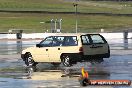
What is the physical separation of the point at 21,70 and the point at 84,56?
3085 mm

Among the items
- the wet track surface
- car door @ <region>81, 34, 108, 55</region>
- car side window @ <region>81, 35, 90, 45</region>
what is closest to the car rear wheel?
the wet track surface

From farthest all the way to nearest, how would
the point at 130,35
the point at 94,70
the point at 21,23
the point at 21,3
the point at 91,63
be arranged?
the point at 21,3, the point at 21,23, the point at 130,35, the point at 91,63, the point at 94,70

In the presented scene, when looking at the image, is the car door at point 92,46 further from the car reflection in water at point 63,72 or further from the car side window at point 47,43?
the car side window at point 47,43

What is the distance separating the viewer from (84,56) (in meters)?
24.5

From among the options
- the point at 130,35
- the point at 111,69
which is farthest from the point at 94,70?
A: the point at 130,35

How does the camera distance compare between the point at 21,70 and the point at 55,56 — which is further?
the point at 55,56

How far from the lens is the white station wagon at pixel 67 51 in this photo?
24.6 metres

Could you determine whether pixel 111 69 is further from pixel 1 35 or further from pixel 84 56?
pixel 1 35

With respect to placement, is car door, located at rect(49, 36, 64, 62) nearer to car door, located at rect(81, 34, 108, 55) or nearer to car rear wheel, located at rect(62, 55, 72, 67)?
car rear wheel, located at rect(62, 55, 72, 67)

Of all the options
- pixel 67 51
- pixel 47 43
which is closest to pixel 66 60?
pixel 67 51

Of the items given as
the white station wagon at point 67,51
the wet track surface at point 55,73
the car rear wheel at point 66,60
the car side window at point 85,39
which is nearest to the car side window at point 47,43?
the white station wagon at point 67,51

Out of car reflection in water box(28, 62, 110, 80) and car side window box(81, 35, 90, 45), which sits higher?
car side window box(81, 35, 90, 45)

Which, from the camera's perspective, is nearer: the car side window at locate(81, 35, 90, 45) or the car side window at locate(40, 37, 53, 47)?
the car side window at locate(81, 35, 90, 45)

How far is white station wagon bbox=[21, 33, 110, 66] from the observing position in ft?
80.6
